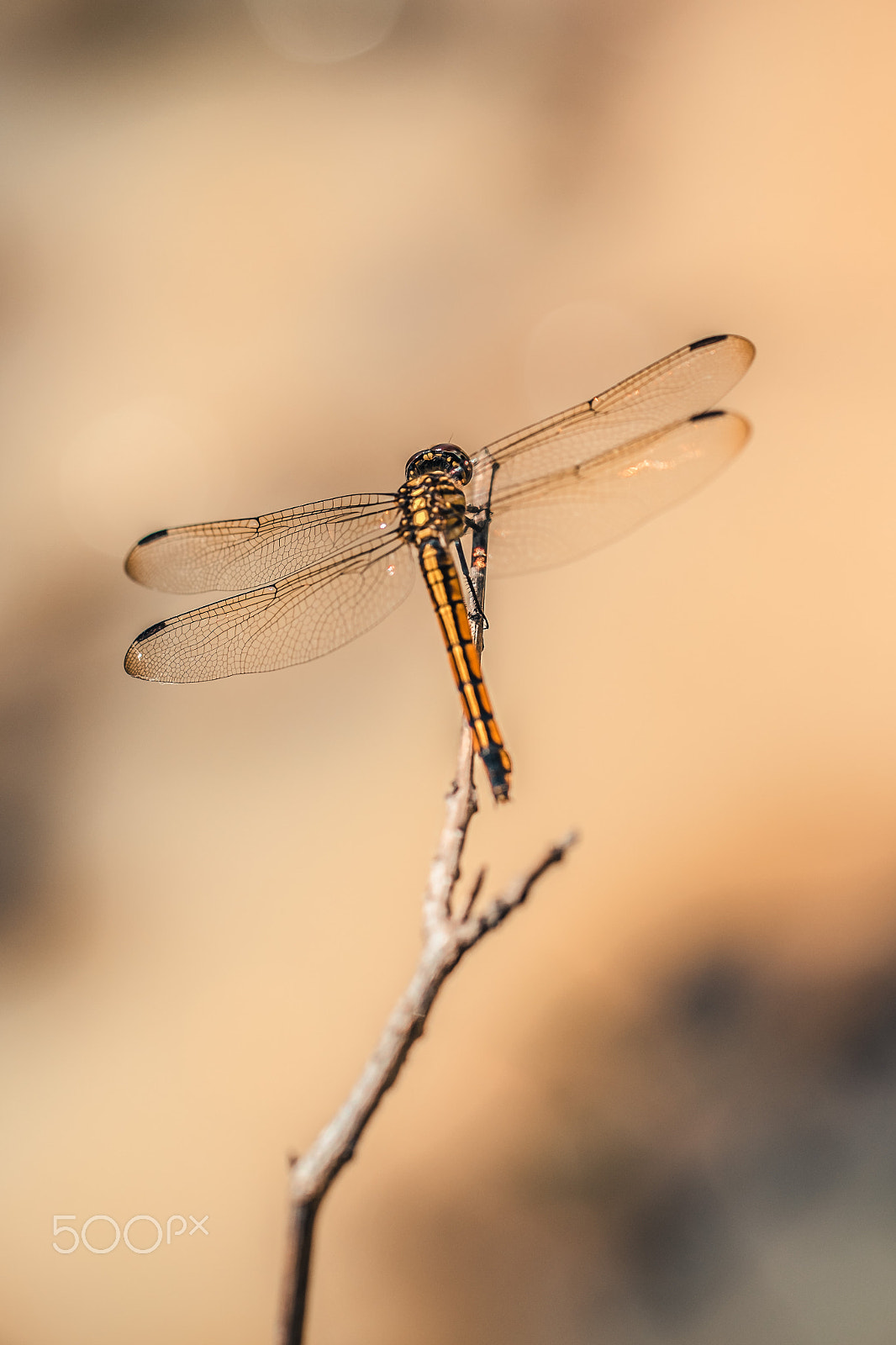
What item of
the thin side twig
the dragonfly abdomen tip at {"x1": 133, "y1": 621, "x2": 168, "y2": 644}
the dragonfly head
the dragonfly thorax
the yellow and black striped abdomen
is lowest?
the thin side twig

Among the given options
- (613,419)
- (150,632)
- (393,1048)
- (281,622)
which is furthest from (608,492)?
(393,1048)

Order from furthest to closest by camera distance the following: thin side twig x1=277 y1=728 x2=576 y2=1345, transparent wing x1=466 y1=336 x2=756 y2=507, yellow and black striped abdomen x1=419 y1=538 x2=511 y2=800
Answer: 1. transparent wing x1=466 y1=336 x2=756 y2=507
2. yellow and black striped abdomen x1=419 y1=538 x2=511 y2=800
3. thin side twig x1=277 y1=728 x2=576 y2=1345

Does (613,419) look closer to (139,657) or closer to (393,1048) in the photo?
(139,657)

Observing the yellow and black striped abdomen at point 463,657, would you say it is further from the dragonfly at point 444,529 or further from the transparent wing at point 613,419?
the transparent wing at point 613,419

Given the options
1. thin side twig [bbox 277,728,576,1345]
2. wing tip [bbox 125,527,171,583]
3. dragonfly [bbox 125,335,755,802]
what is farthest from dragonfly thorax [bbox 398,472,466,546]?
thin side twig [bbox 277,728,576,1345]

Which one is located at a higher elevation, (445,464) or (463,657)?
(445,464)

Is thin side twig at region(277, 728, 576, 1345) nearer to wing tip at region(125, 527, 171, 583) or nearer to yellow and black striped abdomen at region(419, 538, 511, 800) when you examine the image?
yellow and black striped abdomen at region(419, 538, 511, 800)

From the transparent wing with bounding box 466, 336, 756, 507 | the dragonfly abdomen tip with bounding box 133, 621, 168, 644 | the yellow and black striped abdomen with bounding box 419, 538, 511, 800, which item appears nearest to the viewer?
the yellow and black striped abdomen with bounding box 419, 538, 511, 800
